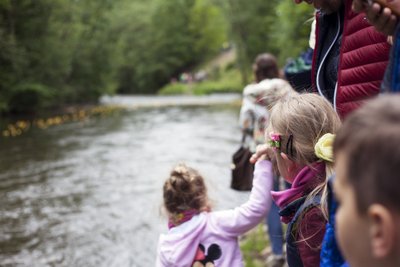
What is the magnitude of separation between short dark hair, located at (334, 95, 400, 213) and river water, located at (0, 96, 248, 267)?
208 cm

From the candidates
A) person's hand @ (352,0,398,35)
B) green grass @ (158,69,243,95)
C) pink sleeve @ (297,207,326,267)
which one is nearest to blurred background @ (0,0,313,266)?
green grass @ (158,69,243,95)

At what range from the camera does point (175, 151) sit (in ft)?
39.9

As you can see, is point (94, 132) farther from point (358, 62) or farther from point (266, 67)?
point (358, 62)

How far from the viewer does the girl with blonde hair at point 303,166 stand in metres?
1.72

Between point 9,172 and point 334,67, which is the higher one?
point 334,67

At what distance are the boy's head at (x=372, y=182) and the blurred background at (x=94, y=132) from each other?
209 cm

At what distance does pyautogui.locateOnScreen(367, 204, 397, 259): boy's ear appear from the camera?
2.66 ft

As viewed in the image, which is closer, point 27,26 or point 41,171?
point 41,171

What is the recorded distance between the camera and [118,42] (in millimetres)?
40250

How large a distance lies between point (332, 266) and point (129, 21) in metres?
56.9

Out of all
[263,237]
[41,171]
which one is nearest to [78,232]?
[263,237]

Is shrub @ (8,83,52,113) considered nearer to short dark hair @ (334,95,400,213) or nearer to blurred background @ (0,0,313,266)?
blurred background @ (0,0,313,266)

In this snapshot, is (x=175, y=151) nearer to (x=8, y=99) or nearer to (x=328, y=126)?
(x=328, y=126)

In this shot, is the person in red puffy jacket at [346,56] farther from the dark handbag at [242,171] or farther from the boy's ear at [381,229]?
the dark handbag at [242,171]
